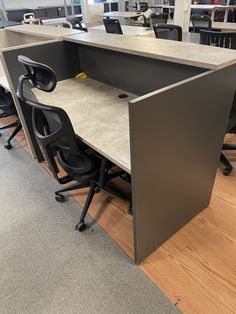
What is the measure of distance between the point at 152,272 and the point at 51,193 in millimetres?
1044

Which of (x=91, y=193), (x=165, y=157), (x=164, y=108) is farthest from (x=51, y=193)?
(x=164, y=108)

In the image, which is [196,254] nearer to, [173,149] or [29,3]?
[173,149]

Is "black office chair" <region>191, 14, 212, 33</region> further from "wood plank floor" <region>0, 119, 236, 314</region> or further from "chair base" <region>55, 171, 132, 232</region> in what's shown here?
"chair base" <region>55, 171, 132, 232</region>

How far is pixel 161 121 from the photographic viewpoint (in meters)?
0.97

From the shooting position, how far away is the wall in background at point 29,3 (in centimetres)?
674

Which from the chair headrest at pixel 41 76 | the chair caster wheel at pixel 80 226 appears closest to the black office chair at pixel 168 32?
the chair headrest at pixel 41 76

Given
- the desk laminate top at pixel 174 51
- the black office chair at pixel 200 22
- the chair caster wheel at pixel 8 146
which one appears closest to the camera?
the desk laminate top at pixel 174 51

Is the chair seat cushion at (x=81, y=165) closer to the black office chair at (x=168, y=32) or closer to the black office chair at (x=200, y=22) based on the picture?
the black office chair at (x=168, y=32)

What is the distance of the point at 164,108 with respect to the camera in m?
0.95

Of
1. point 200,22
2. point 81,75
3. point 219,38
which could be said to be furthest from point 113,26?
point 81,75

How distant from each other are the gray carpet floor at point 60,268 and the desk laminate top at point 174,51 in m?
A: 1.17

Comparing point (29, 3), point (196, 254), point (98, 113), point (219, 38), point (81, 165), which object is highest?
point (29, 3)

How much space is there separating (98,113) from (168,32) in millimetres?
2185

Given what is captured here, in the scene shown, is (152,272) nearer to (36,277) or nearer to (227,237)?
(227,237)
